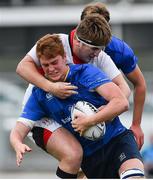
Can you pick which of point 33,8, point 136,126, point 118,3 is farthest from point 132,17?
point 136,126

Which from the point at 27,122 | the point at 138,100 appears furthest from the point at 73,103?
the point at 138,100

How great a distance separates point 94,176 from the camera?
8.02 meters

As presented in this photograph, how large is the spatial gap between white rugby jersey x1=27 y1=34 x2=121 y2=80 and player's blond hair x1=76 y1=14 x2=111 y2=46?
0.31 meters

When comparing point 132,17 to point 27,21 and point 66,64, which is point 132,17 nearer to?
point 27,21

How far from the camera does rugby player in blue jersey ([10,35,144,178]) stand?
287 inches

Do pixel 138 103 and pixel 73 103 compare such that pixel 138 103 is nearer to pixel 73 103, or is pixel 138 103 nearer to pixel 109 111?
pixel 73 103

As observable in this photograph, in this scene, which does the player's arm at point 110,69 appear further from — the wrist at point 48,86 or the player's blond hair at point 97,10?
the wrist at point 48,86

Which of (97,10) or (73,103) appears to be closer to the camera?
(73,103)

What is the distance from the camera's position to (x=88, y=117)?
7258 mm

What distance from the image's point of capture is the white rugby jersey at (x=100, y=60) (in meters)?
7.71

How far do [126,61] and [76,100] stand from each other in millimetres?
904

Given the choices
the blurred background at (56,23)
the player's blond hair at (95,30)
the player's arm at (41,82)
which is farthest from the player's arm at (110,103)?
the blurred background at (56,23)

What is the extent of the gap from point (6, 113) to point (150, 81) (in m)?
3.14

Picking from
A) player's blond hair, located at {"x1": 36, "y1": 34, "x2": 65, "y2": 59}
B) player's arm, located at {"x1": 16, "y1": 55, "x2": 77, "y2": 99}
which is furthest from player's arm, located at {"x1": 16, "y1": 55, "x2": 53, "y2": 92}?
player's blond hair, located at {"x1": 36, "y1": 34, "x2": 65, "y2": 59}
